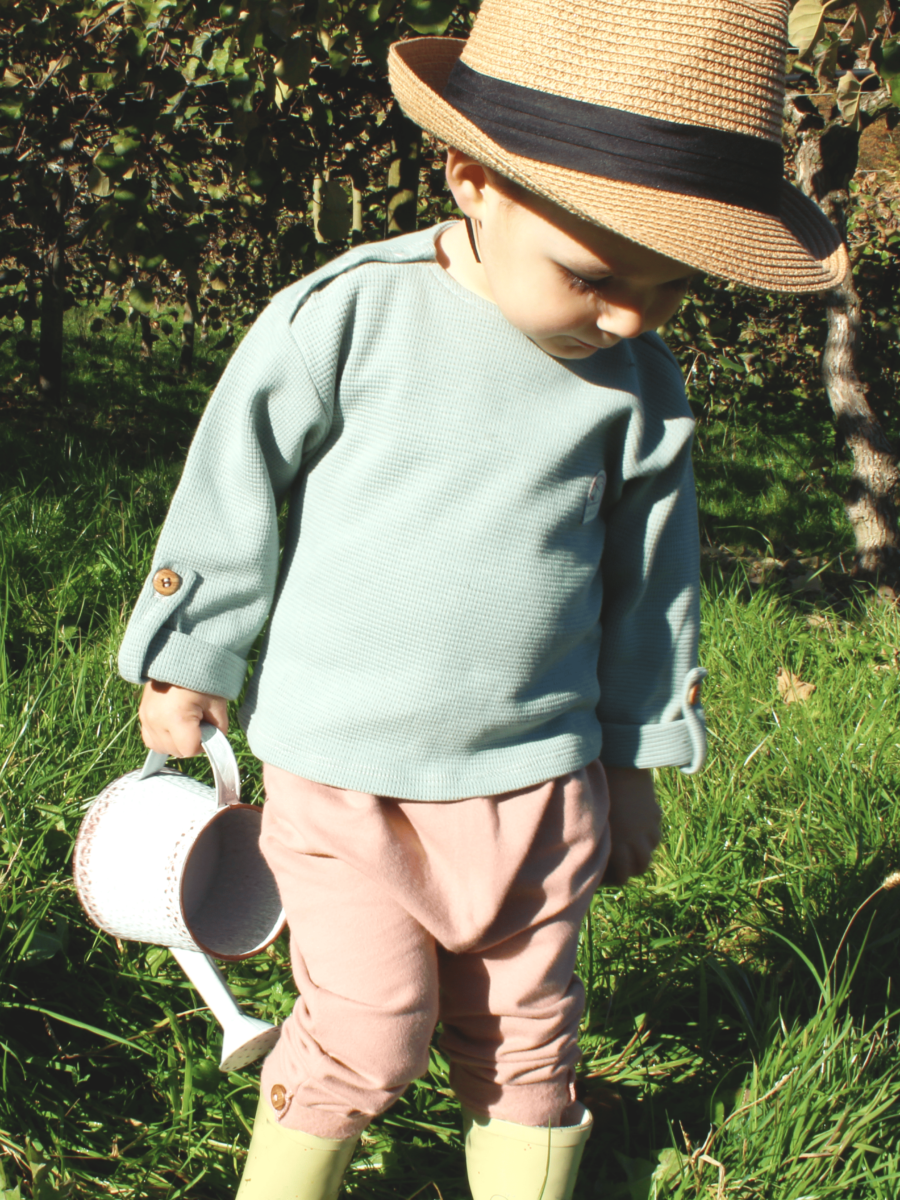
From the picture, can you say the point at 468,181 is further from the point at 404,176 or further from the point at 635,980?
the point at 404,176

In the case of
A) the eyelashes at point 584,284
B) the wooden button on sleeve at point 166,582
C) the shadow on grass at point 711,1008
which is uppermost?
the eyelashes at point 584,284

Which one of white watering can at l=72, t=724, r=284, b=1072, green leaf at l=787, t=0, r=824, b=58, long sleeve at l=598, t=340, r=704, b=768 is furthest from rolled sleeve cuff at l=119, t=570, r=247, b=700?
green leaf at l=787, t=0, r=824, b=58

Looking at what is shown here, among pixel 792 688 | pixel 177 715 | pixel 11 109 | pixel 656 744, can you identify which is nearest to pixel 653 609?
pixel 656 744

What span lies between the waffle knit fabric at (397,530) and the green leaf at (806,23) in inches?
35.1

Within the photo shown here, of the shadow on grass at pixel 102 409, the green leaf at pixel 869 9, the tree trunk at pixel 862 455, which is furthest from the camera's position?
the shadow on grass at pixel 102 409

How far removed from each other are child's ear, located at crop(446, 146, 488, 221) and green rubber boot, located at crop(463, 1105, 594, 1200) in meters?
1.08

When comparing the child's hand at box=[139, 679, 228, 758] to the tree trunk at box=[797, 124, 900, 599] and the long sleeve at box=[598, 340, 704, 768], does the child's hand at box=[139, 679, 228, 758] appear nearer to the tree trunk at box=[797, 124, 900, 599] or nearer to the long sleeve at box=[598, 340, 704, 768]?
the long sleeve at box=[598, 340, 704, 768]

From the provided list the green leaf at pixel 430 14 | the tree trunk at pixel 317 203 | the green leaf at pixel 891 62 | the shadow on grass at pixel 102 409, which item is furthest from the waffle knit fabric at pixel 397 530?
the shadow on grass at pixel 102 409

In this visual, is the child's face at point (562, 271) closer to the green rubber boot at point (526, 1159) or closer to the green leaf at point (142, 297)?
the green rubber boot at point (526, 1159)

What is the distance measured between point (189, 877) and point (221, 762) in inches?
10.3

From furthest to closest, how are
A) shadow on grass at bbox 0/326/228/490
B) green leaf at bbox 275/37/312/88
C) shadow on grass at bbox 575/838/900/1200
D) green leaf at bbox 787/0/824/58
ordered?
shadow on grass at bbox 0/326/228/490 → green leaf at bbox 275/37/312/88 → green leaf at bbox 787/0/824/58 → shadow on grass at bbox 575/838/900/1200

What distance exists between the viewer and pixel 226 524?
3.96 ft

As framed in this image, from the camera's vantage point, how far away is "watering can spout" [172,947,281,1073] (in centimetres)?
136

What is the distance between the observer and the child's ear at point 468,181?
1.15m
